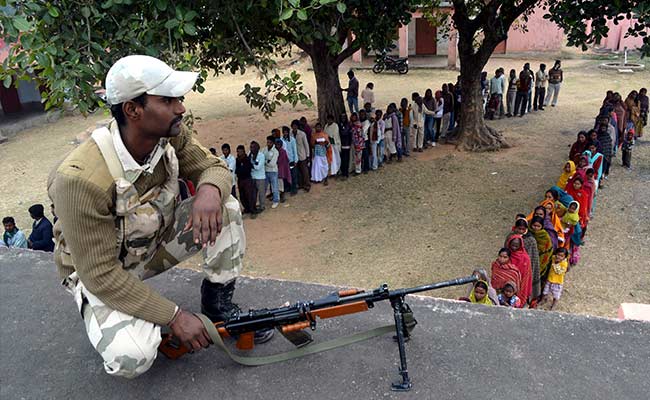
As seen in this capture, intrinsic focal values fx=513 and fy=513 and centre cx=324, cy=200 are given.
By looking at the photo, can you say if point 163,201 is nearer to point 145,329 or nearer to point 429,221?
point 145,329

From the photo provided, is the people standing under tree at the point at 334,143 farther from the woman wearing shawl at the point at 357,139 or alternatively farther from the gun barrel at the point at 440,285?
the gun barrel at the point at 440,285

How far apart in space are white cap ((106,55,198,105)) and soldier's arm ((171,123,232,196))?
1.11ft

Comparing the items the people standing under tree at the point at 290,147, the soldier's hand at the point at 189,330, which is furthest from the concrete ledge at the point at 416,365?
the people standing under tree at the point at 290,147

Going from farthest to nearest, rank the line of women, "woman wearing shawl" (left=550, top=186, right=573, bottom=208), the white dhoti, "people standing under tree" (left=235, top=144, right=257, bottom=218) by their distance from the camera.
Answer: the white dhoti → "people standing under tree" (left=235, top=144, right=257, bottom=218) → "woman wearing shawl" (left=550, top=186, right=573, bottom=208) → the line of women

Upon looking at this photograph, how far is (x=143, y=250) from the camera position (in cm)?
190

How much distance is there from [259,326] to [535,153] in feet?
29.7

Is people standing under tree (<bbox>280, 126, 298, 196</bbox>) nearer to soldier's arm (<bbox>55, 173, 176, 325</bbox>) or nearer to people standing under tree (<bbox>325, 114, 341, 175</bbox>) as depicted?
people standing under tree (<bbox>325, 114, 341, 175</bbox>)

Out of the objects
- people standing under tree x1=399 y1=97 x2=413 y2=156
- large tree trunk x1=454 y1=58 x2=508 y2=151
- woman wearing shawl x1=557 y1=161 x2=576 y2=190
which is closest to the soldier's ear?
woman wearing shawl x1=557 y1=161 x2=576 y2=190

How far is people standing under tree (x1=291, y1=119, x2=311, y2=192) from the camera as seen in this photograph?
327 inches

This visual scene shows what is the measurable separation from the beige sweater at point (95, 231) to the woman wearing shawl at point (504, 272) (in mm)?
3372

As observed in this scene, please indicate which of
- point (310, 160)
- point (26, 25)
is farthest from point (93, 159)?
point (310, 160)

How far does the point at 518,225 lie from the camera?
15.3ft

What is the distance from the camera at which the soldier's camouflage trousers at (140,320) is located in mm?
1701

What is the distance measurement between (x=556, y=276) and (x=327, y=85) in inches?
257
